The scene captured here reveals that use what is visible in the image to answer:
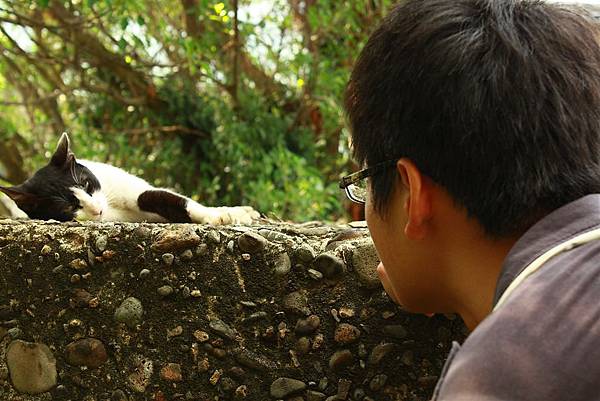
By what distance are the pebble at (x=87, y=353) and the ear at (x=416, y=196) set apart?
2.70 ft

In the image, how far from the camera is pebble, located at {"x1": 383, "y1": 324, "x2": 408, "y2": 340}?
4.96ft

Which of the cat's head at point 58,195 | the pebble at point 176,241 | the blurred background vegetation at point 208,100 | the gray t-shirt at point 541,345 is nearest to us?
the gray t-shirt at point 541,345

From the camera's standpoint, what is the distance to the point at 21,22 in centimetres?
388

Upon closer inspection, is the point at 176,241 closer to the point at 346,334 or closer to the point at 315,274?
the point at 315,274

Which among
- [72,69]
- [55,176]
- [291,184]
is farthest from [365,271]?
[72,69]

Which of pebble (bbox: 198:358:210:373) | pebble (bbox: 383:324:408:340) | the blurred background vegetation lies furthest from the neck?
the blurred background vegetation

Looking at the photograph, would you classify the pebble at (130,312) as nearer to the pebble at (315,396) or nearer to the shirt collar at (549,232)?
the pebble at (315,396)

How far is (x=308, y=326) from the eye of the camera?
153cm

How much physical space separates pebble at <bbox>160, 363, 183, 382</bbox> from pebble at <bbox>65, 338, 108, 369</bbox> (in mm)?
132

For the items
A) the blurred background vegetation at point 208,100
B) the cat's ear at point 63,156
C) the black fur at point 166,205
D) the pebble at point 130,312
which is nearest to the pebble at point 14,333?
the pebble at point 130,312

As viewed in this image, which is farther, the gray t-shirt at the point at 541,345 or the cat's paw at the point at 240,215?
the cat's paw at the point at 240,215

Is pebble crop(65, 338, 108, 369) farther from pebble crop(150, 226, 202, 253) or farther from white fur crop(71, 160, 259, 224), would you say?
white fur crop(71, 160, 259, 224)

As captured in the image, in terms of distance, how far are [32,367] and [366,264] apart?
28.9 inches

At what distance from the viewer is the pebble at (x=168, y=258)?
5.27ft
